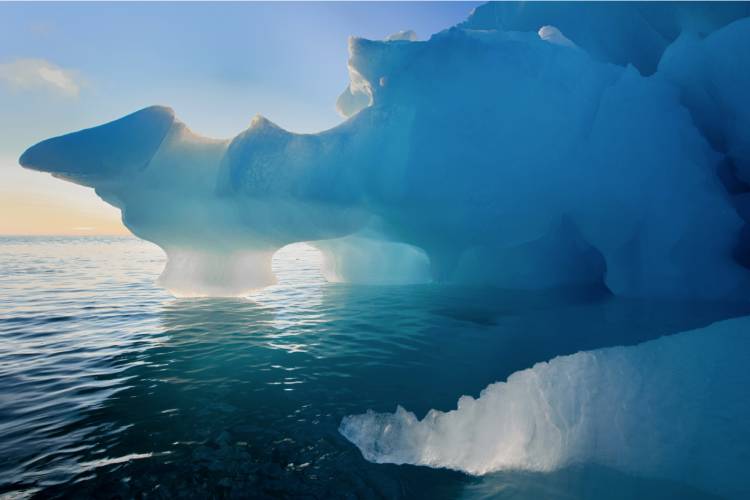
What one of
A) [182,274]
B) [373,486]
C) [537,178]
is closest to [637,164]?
[537,178]

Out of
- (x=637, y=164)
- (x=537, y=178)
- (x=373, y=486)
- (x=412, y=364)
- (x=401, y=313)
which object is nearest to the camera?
(x=373, y=486)

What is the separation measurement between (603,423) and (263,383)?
3.64 meters

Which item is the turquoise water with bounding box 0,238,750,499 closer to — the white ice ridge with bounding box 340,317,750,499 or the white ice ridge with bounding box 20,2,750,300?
the white ice ridge with bounding box 340,317,750,499

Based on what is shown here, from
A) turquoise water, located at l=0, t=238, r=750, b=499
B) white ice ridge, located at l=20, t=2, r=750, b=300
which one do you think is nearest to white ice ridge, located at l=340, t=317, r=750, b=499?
turquoise water, located at l=0, t=238, r=750, b=499

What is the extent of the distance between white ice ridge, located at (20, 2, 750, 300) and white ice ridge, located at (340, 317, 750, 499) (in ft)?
23.9

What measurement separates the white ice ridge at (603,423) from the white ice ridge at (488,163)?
7297 mm

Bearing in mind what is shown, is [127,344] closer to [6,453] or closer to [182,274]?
[6,453]

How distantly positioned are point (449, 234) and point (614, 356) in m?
8.26

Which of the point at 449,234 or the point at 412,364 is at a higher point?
the point at 449,234

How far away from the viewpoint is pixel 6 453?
3486 millimetres

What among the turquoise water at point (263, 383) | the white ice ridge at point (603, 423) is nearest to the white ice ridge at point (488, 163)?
the turquoise water at point (263, 383)

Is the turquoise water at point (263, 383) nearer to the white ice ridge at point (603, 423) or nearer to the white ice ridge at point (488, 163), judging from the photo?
the white ice ridge at point (603, 423)

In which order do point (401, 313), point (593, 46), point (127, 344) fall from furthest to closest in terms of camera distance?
point (593, 46) → point (401, 313) → point (127, 344)

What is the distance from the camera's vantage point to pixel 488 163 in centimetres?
1059
